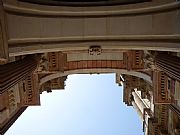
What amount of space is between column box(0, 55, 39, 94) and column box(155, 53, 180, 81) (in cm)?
580

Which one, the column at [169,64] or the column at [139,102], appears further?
the column at [139,102]

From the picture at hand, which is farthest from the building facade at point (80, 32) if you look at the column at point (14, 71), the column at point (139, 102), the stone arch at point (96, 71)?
the column at point (139, 102)

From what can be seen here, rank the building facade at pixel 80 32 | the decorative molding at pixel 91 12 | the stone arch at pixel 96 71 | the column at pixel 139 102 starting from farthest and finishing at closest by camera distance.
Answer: the column at pixel 139 102 < the stone arch at pixel 96 71 < the decorative molding at pixel 91 12 < the building facade at pixel 80 32

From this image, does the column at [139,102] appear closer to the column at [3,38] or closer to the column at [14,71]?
the column at [14,71]

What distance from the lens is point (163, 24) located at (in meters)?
13.5

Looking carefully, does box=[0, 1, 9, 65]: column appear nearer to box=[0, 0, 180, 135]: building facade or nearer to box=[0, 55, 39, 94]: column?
box=[0, 0, 180, 135]: building facade

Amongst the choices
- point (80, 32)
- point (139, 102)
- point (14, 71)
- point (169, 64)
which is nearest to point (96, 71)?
point (139, 102)

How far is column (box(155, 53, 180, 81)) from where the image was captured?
496 inches

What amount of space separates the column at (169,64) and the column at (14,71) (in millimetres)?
5804

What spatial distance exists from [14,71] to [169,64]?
19.8 ft

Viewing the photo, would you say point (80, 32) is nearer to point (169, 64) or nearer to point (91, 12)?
point (91, 12)

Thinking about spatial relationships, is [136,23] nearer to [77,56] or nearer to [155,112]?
[77,56]

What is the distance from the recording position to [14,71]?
13070 millimetres

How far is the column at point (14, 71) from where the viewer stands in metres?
11.7
